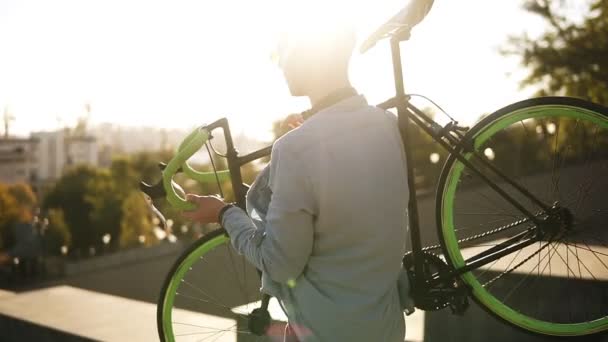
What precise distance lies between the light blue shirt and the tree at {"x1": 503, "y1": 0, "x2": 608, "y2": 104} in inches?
813

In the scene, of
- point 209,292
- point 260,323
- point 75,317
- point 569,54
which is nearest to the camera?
point 260,323

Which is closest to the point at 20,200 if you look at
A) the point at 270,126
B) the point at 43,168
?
the point at 270,126

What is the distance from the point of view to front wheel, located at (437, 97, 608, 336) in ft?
8.63

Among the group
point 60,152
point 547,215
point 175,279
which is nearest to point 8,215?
point 175,279

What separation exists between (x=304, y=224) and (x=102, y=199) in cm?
6120

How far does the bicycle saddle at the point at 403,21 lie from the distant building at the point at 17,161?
122 meters

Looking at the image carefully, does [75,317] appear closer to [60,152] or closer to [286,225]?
[286,225]

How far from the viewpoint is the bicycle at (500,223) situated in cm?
263

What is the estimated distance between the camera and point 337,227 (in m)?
2.07

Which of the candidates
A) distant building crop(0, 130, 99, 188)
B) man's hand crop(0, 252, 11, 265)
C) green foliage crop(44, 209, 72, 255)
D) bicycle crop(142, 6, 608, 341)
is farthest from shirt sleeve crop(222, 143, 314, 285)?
distant building crop(0, 130, 99, 188)

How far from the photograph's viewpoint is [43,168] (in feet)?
450

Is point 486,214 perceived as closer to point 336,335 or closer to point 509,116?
point 509,116

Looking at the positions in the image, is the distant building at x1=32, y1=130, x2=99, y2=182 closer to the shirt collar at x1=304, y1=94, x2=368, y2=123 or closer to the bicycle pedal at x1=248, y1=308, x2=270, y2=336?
the bicycle pedal at x1=248, y1=308, x2=270, y2=336

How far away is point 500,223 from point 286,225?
117 centimetres
